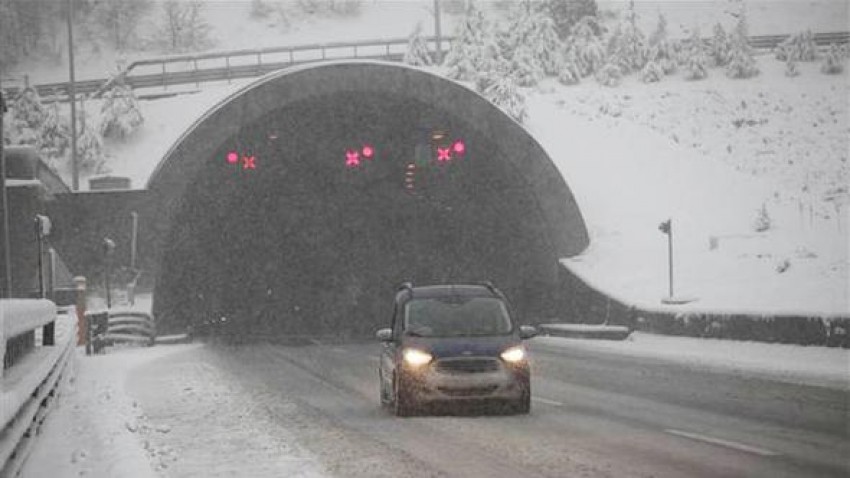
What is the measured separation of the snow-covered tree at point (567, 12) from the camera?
78.8 meters

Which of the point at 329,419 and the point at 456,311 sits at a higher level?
the point at 456,311

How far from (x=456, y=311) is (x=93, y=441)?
591 centimetres

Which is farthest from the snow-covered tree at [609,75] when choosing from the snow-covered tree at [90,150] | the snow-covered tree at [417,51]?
the snow-covered tree at [90,150]

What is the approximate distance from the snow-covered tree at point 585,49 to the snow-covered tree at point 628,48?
0.70 m

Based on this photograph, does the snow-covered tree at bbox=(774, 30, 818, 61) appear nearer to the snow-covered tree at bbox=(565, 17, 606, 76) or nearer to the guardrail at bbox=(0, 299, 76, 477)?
the snow-covered tree at bbox=(565, 17, 606, 76)

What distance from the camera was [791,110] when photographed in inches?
2247

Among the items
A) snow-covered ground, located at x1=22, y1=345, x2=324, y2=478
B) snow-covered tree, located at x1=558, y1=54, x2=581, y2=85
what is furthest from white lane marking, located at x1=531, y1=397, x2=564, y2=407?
snow-covered tree, located at x1=558, y1=54, x2=581, y2=85

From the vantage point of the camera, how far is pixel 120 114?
63.5 metres

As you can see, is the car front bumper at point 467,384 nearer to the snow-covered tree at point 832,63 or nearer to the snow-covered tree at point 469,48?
the snow-covered tree at point 469,48

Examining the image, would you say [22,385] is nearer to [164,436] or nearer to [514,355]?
[164,436]

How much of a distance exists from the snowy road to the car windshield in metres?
1.32

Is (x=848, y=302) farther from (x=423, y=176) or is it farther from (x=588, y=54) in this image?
(x=588, y=54)

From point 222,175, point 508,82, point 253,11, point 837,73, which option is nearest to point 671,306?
point 222,175

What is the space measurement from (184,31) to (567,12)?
2175 inches
